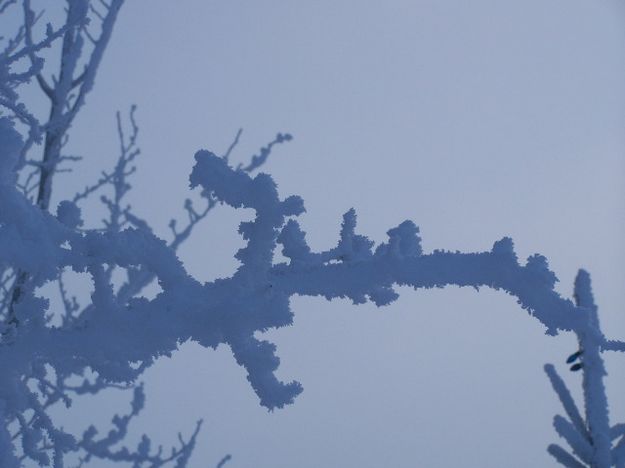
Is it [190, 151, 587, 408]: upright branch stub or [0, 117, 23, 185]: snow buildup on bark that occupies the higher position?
[0, 117, 23, 185]: snow buildup on bark

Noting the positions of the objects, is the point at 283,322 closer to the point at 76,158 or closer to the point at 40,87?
the point at 76,158

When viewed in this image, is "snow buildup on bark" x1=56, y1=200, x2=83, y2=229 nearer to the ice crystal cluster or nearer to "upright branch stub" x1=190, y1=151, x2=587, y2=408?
the ice crystal cluster

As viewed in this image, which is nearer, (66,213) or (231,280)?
(231,280)

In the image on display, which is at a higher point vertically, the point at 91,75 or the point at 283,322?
the point at 91,75

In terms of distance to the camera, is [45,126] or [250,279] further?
[45,126]

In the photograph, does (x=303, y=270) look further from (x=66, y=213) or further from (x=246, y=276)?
(x=66, y=213)

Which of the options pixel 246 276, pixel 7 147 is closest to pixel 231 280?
pixel 246 276

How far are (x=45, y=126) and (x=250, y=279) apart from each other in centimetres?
292

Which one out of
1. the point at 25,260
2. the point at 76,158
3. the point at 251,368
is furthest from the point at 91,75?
the point at 251,368

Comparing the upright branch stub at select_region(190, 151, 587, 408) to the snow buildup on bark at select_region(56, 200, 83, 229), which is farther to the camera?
the snow buildup on bark at select_region(56, 200, 83, 229)

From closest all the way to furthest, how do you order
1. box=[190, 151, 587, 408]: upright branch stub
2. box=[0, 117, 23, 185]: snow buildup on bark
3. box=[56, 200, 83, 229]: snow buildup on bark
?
1. box=[190, 151, 587, 408]: upright branch stub
2. box=[0, 117, 23, 185]: snow buildup on bark
3. box=[56, 200, 83, 229]: snow buildup on bark

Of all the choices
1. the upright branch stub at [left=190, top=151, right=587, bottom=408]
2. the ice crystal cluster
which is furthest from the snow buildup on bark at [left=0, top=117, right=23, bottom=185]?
the upright branch stub at [left=190, top=151, right=587, bottom=408]

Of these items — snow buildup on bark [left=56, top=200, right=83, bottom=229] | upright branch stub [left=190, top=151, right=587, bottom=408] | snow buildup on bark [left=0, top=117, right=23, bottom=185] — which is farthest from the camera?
snow buildup on bark [left=56, top=200, right=83, bottom=229]

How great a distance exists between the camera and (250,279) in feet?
5.69
